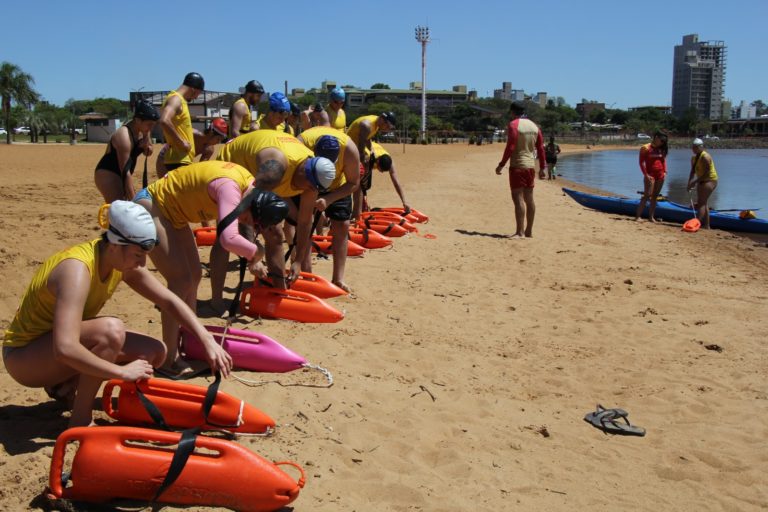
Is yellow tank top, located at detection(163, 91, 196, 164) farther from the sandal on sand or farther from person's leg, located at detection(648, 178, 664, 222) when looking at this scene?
person's leg, located at detection(648, 178, 664, 222)

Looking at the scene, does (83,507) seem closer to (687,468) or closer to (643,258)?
(687,468)

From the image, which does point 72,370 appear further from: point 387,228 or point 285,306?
point 387,228

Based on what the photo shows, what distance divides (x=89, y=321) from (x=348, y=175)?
3463 mm

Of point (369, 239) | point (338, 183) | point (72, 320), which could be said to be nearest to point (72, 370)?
point (72, 320)

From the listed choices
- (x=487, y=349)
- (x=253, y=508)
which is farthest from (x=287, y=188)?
(x=253, y=508)

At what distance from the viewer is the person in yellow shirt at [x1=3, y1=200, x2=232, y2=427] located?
314 cm

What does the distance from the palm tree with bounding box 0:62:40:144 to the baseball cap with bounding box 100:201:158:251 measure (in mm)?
54736

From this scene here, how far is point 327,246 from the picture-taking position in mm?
8727

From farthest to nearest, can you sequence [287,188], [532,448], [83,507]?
[287,188]
[532,448]
[83,507]

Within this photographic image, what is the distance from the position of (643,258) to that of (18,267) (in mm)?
8092

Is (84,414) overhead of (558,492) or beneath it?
overhead

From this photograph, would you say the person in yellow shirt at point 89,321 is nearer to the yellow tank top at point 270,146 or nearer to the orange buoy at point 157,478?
the orange buoy at point 157,478

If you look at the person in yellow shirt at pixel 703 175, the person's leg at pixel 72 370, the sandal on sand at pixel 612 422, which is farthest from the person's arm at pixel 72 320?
the person in yellow shirt at pixel 703 175

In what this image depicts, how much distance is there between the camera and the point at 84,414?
136 inches
